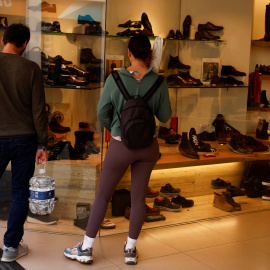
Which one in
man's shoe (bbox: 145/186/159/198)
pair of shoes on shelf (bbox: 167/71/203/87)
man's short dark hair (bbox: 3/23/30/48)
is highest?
man's short dark hair (bbox: 3/23/30/48)

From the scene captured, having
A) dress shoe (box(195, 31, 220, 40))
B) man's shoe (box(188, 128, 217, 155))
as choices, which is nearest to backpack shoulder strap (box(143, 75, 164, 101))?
man's shoe (box(188, 128, 217, 155))

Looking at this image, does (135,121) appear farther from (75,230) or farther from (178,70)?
(178,70)

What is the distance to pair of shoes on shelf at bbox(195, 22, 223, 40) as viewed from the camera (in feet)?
19.6

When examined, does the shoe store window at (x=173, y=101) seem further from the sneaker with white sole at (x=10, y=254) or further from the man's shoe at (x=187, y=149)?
the sneaker with white sole at (x=10, y=254)

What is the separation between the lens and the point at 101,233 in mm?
4652

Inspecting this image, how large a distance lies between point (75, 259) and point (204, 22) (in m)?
3.20

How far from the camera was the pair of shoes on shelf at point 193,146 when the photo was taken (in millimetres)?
5722

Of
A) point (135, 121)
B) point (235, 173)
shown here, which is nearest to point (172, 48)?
point (235, 173)

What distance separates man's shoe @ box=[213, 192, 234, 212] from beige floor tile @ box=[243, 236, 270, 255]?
0.84 meters

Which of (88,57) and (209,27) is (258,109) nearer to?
(209,27)

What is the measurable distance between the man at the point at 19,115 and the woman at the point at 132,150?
460mm

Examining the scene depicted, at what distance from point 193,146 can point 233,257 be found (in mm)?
1806

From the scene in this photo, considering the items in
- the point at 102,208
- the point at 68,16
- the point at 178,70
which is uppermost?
the point at 68,16

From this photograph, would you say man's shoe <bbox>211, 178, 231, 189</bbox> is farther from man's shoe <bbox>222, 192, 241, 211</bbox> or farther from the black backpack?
the black backpack
